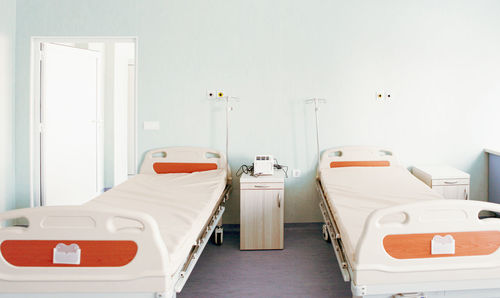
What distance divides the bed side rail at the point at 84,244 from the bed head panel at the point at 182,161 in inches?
74.9

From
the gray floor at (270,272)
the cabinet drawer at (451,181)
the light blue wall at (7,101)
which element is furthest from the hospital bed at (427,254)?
the light blue wall at (7,101)

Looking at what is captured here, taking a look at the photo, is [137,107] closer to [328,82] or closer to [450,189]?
[328,82]

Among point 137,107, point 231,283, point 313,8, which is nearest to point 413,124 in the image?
point 313,8

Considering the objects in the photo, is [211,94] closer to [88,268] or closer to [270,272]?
[270,272]

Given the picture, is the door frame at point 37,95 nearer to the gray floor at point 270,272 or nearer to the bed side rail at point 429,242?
the gray floor at point 270,272

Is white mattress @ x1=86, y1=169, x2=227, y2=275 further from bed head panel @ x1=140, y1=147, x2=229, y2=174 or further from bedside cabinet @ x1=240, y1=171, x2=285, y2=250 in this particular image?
bedside cabinet @ x1=240, y1=171, x2=285, y2=250

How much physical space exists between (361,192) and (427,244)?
1.04m

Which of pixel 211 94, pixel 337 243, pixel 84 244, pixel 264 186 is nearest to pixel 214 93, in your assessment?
pixel 211 94

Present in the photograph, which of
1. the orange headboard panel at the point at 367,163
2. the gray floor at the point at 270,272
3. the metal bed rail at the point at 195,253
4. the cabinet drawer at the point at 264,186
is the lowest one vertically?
the gray floor at the point at 270,272

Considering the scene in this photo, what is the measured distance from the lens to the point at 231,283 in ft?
7.95

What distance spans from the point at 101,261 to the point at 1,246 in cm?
48

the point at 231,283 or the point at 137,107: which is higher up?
the point at 137,107

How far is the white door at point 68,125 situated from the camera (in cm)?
364

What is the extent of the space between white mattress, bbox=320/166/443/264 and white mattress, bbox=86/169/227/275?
0.91m
